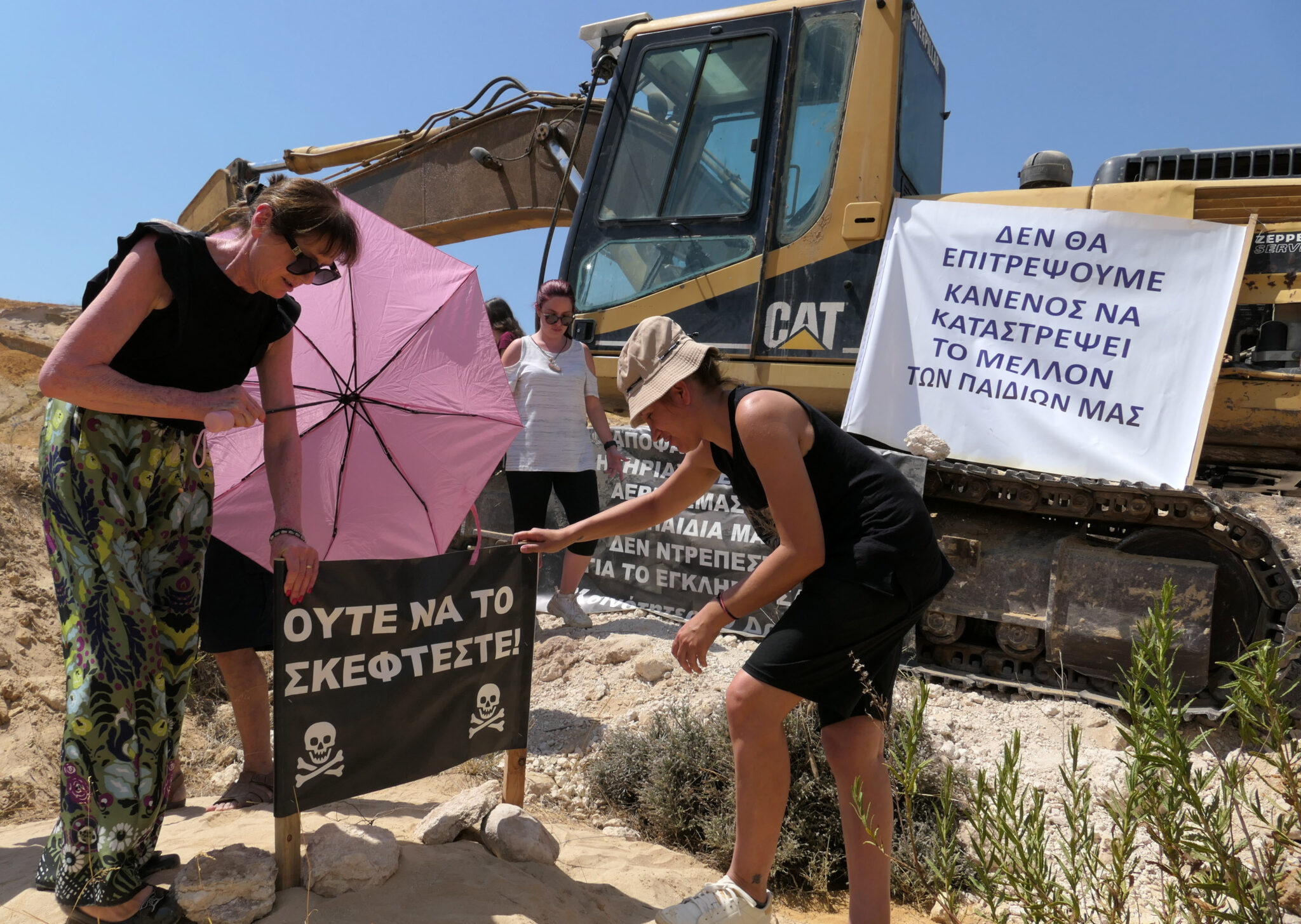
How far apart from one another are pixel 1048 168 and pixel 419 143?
15.6 ft

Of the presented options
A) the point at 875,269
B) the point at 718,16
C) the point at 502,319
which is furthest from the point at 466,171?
the point at 875,269

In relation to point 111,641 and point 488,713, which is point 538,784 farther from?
point 111,641

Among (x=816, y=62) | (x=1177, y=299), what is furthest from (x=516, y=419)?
(x=1177, y=299)

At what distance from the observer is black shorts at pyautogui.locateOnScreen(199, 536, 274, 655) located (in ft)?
10.8

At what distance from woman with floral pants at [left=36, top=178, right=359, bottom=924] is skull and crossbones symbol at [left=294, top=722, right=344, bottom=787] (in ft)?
1.14

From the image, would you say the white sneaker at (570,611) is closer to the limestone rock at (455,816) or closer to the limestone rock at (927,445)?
the limestone rock at (927,445)

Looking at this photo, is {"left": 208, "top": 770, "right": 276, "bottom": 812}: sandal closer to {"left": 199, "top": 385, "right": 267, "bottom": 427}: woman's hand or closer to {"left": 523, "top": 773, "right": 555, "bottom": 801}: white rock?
{"left": 523, "top": 773, "right": 555, "bottom": 801}: white rock

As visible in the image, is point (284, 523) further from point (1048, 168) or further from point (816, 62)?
point (1048, 168)

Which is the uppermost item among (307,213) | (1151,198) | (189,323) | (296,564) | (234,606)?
(1151,198)

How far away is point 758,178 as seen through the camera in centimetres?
559

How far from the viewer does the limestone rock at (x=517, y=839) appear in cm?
310

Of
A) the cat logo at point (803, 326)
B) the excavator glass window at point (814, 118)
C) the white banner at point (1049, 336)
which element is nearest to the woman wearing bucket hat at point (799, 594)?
the white banner at point (1049, 336)

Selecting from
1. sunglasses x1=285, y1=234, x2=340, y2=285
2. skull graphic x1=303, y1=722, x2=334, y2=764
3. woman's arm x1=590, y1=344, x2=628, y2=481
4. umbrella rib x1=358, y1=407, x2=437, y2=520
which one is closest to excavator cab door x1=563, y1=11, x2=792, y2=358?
woman's arm x1=590, y1=344, x2=628, y2=481

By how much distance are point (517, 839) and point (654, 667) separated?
89.5 inches
